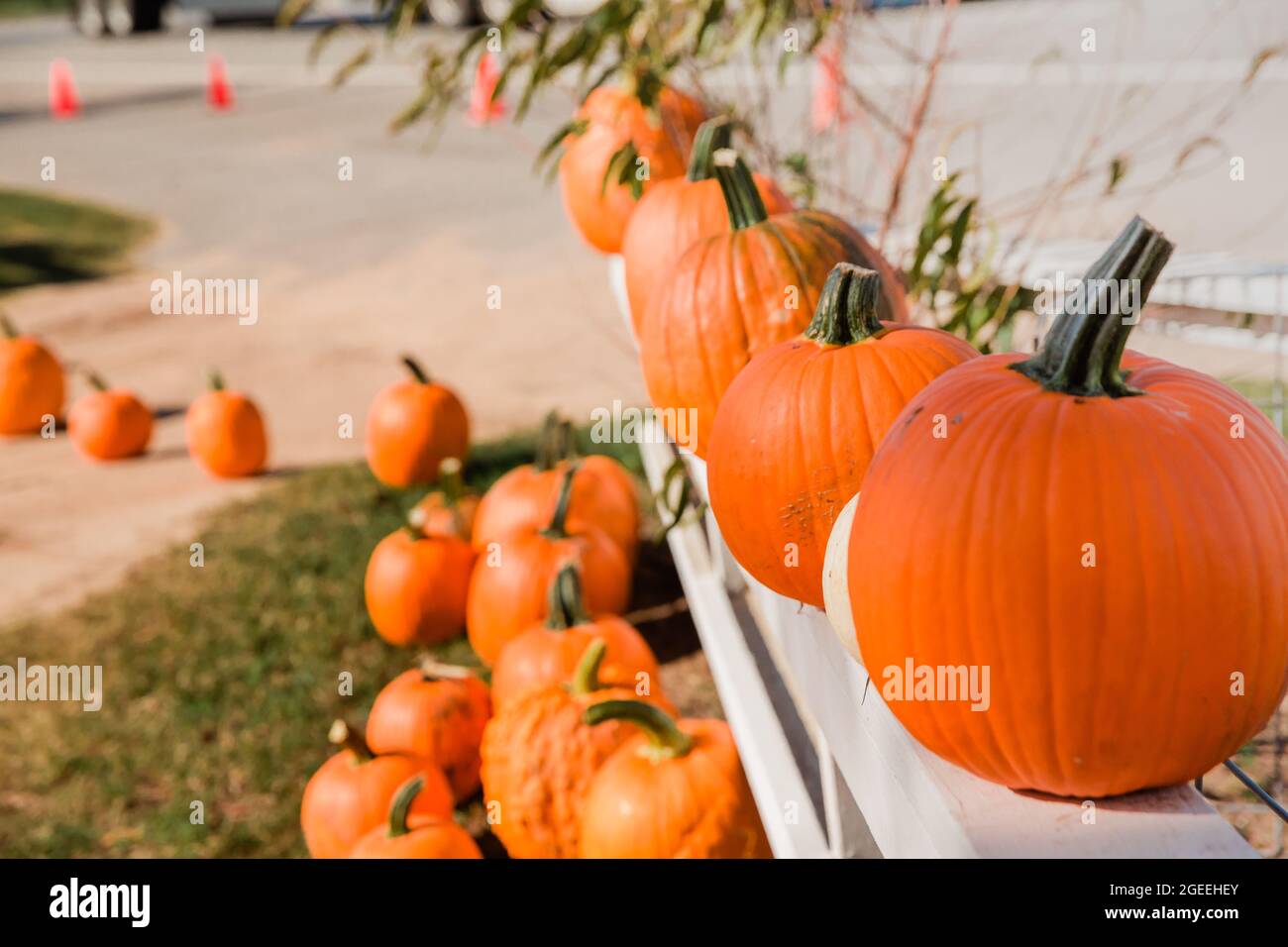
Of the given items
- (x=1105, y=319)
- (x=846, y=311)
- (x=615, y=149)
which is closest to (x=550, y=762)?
(x=846, y=311)

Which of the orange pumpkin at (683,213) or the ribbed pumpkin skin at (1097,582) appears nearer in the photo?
the ribbed pumpkin skin at (1097,582)

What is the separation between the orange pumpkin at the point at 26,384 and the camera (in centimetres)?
579

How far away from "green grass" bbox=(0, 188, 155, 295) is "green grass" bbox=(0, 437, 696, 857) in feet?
17.1

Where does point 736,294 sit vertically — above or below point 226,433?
above

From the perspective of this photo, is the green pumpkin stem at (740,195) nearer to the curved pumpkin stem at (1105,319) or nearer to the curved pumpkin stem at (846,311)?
the curved pumpkin stem at (846,311)

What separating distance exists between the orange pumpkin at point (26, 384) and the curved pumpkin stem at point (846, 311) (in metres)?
5.21

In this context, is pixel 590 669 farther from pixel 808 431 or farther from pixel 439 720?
pixel 808 431

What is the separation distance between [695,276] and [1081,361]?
963 millimetres

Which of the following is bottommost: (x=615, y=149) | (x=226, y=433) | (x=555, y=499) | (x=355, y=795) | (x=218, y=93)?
(x=355, y=795)

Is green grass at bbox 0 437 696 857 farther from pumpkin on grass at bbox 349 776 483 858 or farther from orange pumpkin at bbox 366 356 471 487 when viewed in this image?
pumpkin on grass at bbox 349 776 483 858

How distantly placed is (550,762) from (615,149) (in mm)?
1529

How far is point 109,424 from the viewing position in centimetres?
542

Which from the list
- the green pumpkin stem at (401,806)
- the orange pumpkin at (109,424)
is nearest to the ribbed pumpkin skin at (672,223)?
the green pumpkin stem at (401,806)
